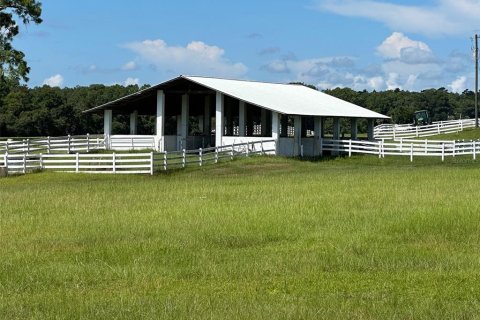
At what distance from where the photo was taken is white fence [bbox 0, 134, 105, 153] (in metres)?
43.4

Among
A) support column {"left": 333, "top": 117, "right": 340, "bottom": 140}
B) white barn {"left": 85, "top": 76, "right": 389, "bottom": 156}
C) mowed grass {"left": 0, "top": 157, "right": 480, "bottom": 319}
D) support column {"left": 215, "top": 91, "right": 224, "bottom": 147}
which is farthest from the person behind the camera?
support column {"left": 333, "top": 117, "right": 340, "bottom": 140}

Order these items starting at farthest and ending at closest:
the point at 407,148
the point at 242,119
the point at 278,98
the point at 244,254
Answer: the point at 278,98 → the point at 242,119 → the point at 407,148 → the point at 244,254

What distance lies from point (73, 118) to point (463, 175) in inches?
2658

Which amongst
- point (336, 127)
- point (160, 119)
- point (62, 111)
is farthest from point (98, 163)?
point (62, 111)

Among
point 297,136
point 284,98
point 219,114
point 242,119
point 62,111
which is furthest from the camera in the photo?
point 62,111

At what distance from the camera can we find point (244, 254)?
1183cm

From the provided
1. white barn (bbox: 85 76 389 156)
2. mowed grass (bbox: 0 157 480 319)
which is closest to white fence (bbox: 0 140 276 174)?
white barn (bbox: 85 76 389 156)

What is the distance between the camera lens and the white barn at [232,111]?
42906mm

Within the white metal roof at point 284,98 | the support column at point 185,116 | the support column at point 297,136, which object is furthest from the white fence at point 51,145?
the support column at point 297,136

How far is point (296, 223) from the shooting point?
48.8 feet

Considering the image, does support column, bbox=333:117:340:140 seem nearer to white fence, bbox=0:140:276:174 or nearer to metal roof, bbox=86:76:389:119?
metal roof, bbox=86:76:389:119

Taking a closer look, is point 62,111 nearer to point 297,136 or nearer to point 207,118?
point 207,118

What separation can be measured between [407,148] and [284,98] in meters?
9.95

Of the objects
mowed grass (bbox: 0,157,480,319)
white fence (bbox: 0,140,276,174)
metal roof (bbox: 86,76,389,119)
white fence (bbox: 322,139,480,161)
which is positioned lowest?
mowed grass (bbox: 0,157,480,319)
